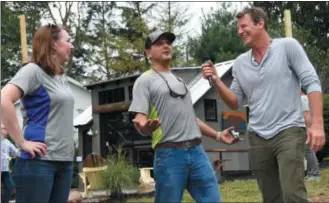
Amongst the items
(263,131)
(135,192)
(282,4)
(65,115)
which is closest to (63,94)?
(65,115)

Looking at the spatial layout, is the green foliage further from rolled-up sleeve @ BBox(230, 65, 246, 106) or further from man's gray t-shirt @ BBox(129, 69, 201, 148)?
man's gray t-shirt @ BBox(129, 69, 201, 148)

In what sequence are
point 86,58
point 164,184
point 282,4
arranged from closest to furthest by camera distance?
point 164,184 < point 282,4 < point 86,58

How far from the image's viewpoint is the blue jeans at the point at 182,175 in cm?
386

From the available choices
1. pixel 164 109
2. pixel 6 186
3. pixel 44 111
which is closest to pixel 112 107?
pixel 6 186

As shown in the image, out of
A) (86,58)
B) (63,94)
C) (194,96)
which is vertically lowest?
(63,94)

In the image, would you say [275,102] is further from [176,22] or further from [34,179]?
[176,22]

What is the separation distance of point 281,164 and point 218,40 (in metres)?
29.2

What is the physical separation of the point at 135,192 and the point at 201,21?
23717mm

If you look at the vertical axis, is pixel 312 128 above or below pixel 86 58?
below

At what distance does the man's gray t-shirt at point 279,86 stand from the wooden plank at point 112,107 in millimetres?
16622

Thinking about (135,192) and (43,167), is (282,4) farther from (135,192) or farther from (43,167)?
(43,167)

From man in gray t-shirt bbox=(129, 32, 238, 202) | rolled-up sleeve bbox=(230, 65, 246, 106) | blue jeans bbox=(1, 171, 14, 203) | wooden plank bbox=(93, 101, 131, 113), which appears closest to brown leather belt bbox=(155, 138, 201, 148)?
man in gray t-shirt bbox=(129, 32, 238, 202)

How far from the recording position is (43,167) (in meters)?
3.53

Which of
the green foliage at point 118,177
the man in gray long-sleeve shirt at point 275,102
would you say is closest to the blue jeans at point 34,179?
the man in gray long-sleeve shirt at point 275,102
